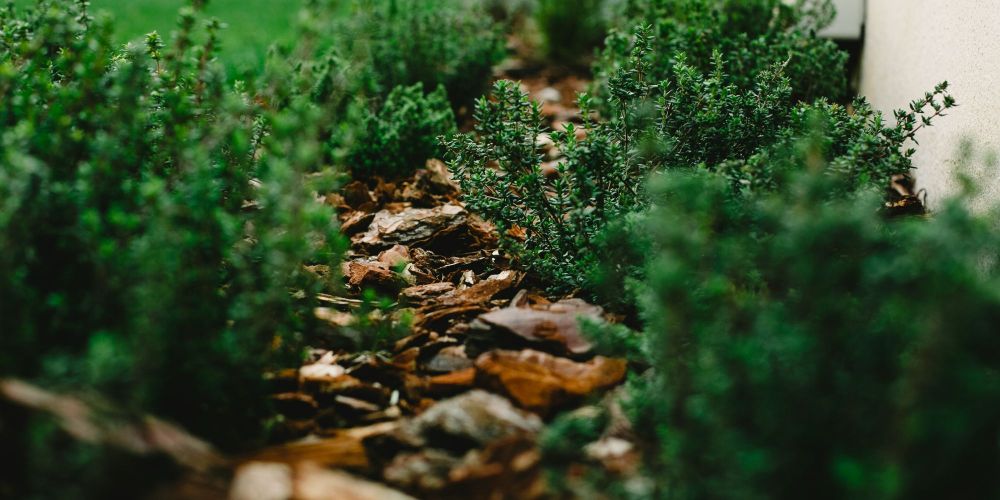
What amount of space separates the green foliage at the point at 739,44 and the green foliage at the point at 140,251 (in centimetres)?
209

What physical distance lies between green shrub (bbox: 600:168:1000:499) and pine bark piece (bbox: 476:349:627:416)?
37 cm

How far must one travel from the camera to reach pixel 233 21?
7.31 meters

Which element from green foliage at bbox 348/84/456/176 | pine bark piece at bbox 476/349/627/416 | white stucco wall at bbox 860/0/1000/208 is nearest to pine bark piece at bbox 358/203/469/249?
green foliage at bbox 348/84/456/176

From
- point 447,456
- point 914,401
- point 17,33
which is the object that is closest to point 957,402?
point 914,401

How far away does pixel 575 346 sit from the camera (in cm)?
239

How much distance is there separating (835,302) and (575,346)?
0.90 meters

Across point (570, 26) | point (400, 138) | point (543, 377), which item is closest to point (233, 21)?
point (570, 26)

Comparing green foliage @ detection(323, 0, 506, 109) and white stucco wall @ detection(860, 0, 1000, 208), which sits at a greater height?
green foliage @ detection(323, 0, 506, 109)

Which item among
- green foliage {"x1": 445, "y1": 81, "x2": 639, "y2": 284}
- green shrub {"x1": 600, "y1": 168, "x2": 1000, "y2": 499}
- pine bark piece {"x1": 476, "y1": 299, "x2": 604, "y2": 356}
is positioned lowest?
green shrub {"x1": 600, "y1": 168, "x2": 1000, "y2": 499}

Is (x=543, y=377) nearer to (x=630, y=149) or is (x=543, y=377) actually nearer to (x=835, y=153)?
(x=630, y=149)

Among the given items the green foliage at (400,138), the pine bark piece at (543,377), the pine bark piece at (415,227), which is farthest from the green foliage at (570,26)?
the pine bark piece at (543,377)

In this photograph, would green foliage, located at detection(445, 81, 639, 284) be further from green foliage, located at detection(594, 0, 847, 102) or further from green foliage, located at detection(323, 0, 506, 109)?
green foliage, located at detection(323, 0, 506, 109)

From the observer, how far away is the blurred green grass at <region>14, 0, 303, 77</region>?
5.84 metres

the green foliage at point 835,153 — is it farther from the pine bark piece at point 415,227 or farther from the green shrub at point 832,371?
the pine bark piece at point 415,227
